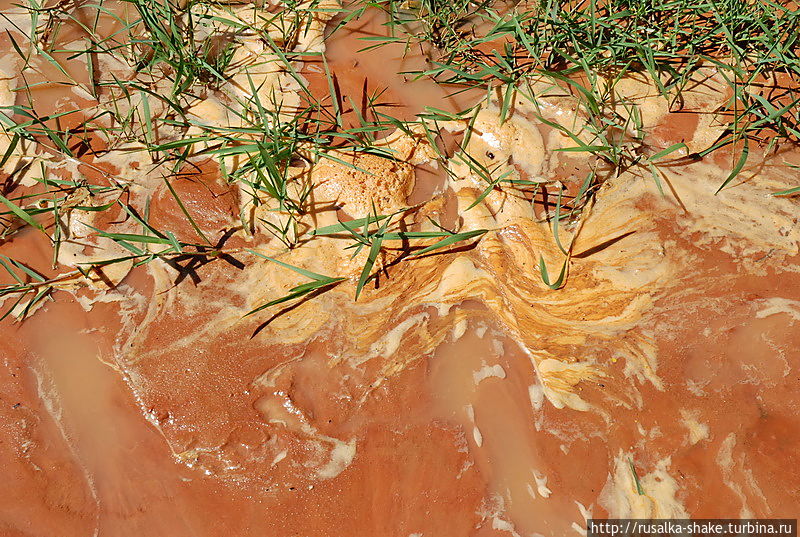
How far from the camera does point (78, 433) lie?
1.58 meters

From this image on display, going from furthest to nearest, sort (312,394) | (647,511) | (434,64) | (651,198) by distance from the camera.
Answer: (434,64)
(651,198)
(312,394)
(647,511)

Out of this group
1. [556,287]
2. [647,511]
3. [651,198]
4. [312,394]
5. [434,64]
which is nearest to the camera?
[647,511]

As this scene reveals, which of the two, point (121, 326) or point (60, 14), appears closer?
point (121, 326)

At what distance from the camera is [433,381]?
1617 mm

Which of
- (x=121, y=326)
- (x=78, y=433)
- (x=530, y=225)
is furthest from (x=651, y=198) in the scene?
(x=78, y=433)

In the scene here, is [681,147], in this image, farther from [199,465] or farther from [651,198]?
[199,465]

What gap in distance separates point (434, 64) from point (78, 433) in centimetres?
167

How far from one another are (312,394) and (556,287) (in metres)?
0.79

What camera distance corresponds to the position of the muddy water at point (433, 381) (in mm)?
1495

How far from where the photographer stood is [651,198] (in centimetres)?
184

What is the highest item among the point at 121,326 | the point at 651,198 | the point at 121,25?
the point at 121,25

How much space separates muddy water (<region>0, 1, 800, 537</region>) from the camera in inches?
58.9

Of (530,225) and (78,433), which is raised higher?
(530,225)

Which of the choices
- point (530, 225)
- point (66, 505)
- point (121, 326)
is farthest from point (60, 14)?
point (530, 225)
